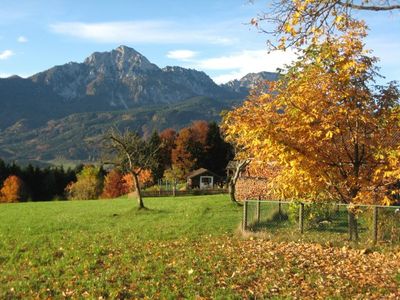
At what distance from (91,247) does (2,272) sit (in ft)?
11.5

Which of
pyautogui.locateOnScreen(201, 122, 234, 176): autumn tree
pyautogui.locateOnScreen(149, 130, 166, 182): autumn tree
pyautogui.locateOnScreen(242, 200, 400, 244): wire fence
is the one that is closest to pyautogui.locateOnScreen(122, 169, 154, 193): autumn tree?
pyautogui.locateOnScreen(149, 130, 166, 182): autumn tree

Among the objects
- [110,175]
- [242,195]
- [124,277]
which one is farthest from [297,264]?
[110,175]

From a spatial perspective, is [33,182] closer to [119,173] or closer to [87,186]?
[87,186]

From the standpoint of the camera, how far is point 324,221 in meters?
19.8

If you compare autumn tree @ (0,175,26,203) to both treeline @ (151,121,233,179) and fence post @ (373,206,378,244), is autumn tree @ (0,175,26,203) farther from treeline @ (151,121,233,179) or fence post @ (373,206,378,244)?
fence post @ (373,206,378,244)

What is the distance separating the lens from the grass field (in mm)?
10289

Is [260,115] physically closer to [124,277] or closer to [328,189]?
[328,189]

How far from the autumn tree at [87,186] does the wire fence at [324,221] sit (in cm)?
7335

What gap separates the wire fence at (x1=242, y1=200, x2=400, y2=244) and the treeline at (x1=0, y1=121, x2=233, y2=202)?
207 ft

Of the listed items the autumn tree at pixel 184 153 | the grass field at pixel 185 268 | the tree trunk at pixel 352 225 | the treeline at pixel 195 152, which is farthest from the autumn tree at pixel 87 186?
the tree trunk at pixel 352 225

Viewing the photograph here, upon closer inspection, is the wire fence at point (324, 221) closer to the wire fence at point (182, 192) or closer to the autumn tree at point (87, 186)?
the wire fence at point (182, 192)

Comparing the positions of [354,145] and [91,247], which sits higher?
[354,145]

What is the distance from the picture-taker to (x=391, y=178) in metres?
13.7

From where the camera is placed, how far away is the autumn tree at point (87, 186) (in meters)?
90.7
